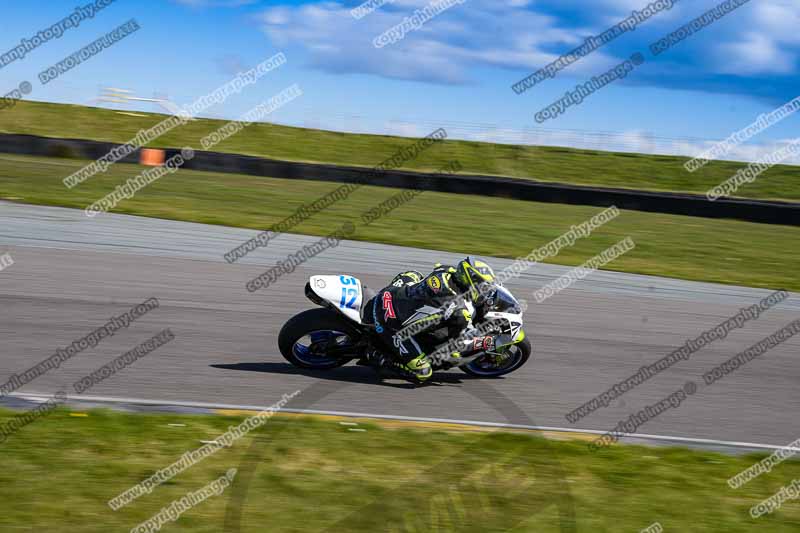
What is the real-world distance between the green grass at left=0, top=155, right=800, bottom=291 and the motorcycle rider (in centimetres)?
782

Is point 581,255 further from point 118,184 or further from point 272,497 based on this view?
point 272,497

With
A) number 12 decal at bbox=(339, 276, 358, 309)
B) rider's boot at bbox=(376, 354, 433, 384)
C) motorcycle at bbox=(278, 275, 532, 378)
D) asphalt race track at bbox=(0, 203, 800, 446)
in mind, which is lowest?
asphalt race track at bbox=(0, 203, 800, 446)

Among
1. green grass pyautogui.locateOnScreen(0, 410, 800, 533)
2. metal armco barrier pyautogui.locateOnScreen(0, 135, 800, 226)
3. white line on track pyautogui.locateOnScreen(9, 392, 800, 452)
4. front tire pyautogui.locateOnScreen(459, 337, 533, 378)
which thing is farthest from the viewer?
metal armco barrier pyautogui.locateOnScreen(0, 135, 800, 226)

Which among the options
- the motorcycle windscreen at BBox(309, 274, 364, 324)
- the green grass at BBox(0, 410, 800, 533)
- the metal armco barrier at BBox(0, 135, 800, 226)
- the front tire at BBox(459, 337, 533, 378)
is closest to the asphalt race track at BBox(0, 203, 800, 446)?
the front tire at BBox(459, 337, 533, 378)

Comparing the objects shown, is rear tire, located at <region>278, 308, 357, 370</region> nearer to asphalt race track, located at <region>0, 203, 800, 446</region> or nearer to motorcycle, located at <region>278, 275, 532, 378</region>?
motorcycle, located at <region>278, 275, 532, 378</region>

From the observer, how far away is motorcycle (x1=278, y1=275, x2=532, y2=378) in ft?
26.7

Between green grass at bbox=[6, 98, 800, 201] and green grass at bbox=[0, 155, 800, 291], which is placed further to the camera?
green grass at bbox=[6, 98, 800, 201]

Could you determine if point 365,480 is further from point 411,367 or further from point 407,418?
point 411,367

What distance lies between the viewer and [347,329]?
27.0 ft

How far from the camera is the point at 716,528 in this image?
5.61 meters

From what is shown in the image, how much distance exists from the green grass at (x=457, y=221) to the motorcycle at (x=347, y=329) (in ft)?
23.9

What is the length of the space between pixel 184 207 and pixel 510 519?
16435 millimetres

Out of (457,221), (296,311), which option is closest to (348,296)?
(296,311)

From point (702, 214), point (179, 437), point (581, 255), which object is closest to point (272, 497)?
point (179, 437)
